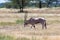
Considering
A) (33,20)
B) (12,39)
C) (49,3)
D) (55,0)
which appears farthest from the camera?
(55,0)

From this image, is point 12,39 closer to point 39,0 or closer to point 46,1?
point 39,0

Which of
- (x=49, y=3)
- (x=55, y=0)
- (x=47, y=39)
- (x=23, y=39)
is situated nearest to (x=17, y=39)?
(x=23, y=39)

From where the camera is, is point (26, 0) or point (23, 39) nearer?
point (23, 39)

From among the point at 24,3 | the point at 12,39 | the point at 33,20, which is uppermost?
the point at 12,39

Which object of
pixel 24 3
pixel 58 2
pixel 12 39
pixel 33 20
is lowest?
pixel 58 2

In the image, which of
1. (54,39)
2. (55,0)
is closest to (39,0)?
(55,0)

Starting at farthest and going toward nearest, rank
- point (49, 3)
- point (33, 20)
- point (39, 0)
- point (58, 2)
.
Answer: point (58, 2) → point (49, 3) → point (39, 0) → point (33, 20)

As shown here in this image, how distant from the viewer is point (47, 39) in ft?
51.2

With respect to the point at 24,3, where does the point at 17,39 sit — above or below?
above

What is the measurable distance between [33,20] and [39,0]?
82.6 metres

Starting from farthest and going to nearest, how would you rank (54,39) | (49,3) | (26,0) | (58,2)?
(58,2) → (49,3) → (26,0) → (54,39)

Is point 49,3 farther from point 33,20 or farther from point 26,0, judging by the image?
point 33,20

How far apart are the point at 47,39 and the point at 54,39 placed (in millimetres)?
635

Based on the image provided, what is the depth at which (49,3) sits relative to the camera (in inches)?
4660
